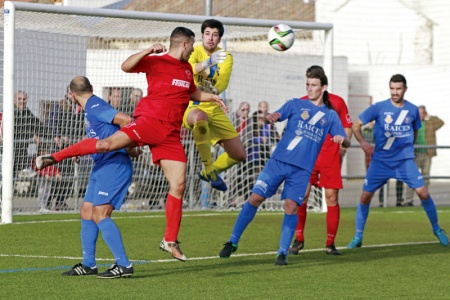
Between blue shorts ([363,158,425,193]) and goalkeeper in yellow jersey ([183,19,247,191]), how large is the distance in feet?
6.35

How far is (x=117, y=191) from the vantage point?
9453mm

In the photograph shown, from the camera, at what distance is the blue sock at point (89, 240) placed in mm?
9594

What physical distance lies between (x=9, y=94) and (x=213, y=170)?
4.47 metres

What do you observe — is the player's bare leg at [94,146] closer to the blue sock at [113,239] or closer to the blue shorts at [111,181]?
the blue shorts at [111,181]

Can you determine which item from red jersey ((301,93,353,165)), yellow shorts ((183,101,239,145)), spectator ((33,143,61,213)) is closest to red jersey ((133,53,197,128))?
yellow shorts ((183,101,239,145))

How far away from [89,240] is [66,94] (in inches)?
296

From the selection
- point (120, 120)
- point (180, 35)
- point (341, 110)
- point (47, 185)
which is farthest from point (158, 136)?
point (47, 185)

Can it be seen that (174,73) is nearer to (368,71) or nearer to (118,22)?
(118,22)

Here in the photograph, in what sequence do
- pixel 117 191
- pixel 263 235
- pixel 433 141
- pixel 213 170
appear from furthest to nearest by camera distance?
pixel 433 141, pixel 263 235, pixel 213 170, pixel 117 191

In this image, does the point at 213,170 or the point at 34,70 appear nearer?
the point at 213,170

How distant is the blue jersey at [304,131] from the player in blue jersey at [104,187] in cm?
186

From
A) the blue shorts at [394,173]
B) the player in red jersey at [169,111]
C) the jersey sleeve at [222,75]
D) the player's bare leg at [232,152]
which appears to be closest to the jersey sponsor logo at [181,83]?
the player in red jersey at [169,111]

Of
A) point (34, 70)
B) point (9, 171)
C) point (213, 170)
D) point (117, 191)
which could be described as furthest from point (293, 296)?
point (34, 70)

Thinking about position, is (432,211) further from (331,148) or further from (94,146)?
(94,146)
